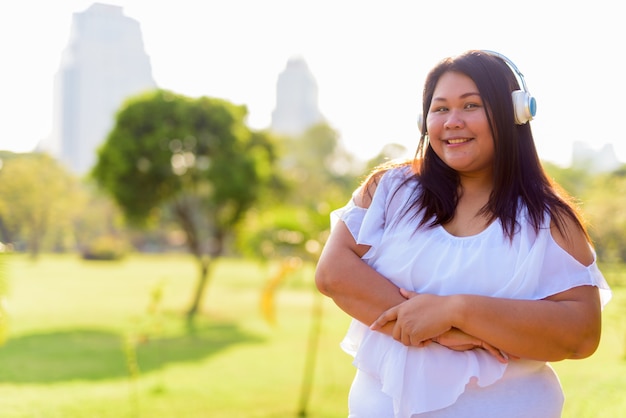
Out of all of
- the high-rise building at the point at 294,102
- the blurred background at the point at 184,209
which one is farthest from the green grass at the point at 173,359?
the high-rise building at the point at 294,102

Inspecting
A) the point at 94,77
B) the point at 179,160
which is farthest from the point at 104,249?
the point at 94,77

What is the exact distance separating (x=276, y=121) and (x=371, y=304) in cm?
6062

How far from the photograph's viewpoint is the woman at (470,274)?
125cm

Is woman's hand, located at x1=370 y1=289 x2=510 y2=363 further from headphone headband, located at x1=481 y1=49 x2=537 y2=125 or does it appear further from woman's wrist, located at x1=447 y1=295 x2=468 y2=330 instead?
headphone headband, located at x1=481 y1=49 x2=537 y2=125

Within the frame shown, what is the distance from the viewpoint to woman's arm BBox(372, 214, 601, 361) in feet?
4.02

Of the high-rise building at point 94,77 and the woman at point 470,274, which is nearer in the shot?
the woman at point 470,274

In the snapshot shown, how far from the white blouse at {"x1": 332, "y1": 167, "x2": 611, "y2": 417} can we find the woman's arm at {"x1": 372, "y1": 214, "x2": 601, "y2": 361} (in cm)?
4

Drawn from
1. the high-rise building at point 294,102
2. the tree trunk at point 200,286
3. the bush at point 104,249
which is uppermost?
the high-rise building at point 294,102

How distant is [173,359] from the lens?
9352 millimetres

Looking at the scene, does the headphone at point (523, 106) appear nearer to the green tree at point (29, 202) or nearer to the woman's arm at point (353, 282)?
the woman's arm at point (353, 282)

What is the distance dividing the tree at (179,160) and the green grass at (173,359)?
1693mm

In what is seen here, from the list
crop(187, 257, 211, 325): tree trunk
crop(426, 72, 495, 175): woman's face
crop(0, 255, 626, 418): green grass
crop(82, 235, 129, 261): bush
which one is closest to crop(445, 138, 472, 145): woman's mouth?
crop(426, 72, 495, 175): woman's face

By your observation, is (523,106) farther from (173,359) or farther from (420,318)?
(173,359)

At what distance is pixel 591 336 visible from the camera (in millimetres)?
1273
